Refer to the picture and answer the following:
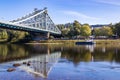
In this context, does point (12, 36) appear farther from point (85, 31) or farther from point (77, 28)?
point (85, 31)

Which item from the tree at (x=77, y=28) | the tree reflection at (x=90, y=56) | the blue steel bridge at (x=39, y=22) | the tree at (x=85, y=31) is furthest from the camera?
the tree at (x=85, y=31)

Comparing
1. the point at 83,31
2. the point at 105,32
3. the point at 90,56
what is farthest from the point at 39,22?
the point at 90,56

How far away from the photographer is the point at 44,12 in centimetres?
15562

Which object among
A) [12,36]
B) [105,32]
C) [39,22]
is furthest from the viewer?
[105,32]

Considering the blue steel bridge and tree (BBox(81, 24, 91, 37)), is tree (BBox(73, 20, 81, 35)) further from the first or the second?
the blue steel bridge

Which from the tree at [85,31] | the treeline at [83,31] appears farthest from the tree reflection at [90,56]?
the tree at [85,31]

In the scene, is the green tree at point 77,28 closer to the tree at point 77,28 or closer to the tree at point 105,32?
the tree at point 77,28

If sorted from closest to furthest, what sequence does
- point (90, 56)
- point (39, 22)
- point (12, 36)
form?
point (90, 56)
point (12, 36)
point (39, 22)

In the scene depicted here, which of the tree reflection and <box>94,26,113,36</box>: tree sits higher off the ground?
<box>94,26,113,36</box>: tree

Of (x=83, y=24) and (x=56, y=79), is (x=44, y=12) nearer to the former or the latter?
(x=83, y=24)

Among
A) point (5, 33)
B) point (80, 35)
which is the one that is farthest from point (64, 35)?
point (5, 33)

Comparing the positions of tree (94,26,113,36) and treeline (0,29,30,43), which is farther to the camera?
tree (94,26,113,36)

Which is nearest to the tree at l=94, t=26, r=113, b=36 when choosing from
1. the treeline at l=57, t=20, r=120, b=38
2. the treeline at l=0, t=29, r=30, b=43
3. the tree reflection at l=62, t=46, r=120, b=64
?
the treeline at l=57, t=20, r=120, b=38

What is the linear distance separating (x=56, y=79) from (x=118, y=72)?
967cm
